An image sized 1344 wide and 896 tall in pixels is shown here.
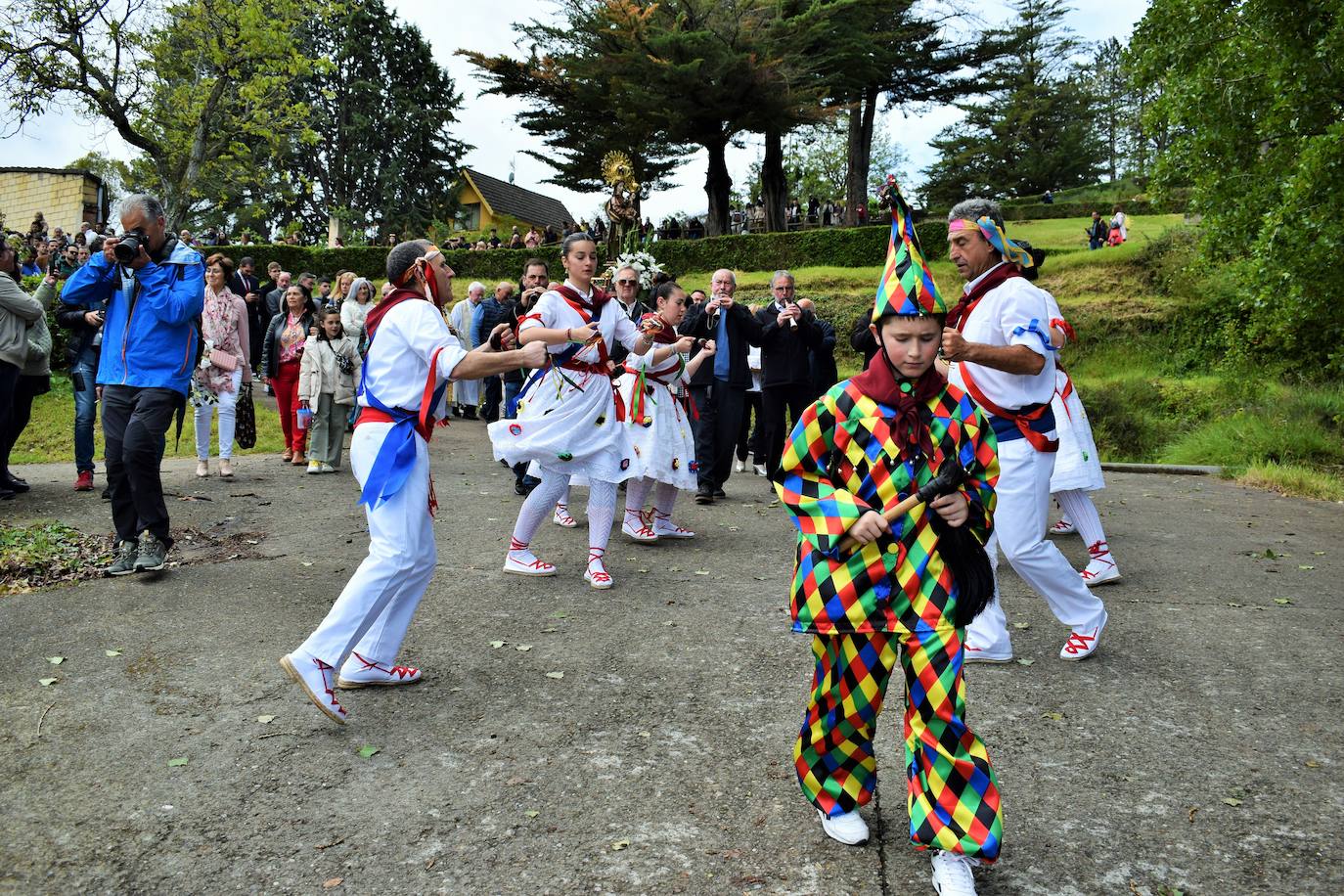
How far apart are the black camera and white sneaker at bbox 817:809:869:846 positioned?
17.1ft

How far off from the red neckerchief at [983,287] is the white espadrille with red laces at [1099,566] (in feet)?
8.49

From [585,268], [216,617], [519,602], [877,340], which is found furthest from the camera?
[585,268]

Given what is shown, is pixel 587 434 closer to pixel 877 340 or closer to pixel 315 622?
pixel 315 622

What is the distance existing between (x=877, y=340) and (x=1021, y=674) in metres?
2.48

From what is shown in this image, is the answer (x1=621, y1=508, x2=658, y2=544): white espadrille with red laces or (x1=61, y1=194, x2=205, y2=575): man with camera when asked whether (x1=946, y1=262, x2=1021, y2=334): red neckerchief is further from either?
(x1=61, y1=194, x2=205, y2=575): man with camera

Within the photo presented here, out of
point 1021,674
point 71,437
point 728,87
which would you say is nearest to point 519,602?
point 1021,674

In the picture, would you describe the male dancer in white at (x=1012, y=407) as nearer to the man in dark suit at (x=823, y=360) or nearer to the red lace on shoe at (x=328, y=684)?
the red lace on shoe at (x=328, y=684)

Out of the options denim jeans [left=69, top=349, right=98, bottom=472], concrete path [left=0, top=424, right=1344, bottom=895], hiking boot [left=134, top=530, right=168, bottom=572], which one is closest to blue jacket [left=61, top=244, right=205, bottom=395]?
hiking boot [left=134, top=530, right=168, bottom=572]

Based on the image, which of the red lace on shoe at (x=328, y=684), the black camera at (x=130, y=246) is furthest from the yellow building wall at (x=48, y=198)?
the red lace on shoe at (x=328, y=684)

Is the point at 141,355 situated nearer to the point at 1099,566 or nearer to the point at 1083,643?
the point at 1083,643

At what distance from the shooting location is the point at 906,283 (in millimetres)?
3100

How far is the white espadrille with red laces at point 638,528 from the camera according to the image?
8.24 meters

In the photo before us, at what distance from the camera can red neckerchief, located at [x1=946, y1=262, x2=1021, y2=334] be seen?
16.1ft

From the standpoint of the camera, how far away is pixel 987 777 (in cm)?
294
